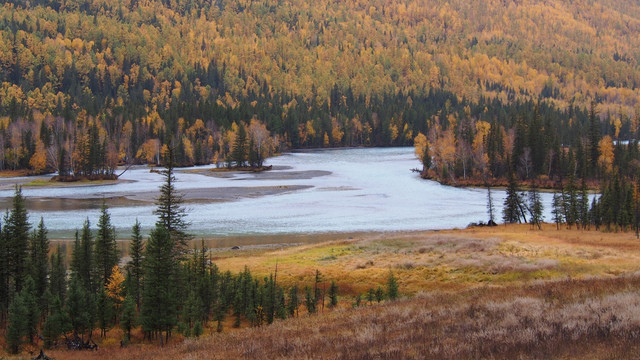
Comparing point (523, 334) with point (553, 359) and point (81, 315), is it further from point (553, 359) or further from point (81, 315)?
point (81, 315)

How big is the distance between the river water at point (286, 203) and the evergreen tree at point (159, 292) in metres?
32.6

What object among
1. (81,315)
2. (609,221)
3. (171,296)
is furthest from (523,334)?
(609,221)

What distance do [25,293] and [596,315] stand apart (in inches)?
1079

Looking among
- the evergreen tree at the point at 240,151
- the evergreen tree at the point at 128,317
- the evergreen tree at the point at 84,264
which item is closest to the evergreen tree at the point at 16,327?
the evergreen tree at the point at 128,317

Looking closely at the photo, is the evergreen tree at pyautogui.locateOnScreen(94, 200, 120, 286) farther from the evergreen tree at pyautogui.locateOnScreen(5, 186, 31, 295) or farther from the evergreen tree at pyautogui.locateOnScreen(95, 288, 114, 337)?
the evergreen tree at pyautogui.locateOnScreen(95, 288, 114, 337)

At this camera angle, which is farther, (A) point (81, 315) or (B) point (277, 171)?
(B) point (277, 171)

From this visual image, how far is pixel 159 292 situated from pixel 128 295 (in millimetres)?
3032

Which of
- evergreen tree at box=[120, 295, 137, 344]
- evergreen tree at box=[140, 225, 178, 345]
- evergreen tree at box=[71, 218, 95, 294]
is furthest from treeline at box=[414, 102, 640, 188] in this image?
evergreen tree at box=[120, 295, 137, 344]

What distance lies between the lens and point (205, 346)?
19.6 meters

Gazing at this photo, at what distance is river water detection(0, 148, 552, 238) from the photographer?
228 ft

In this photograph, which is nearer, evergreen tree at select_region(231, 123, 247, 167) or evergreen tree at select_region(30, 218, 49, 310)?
evergreen tree at select_region(30, 218, 49, 310)

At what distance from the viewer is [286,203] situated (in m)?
88.6

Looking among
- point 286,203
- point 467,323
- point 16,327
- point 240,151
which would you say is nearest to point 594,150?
point 286,203

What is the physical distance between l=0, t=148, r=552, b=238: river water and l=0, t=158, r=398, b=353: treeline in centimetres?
2270
